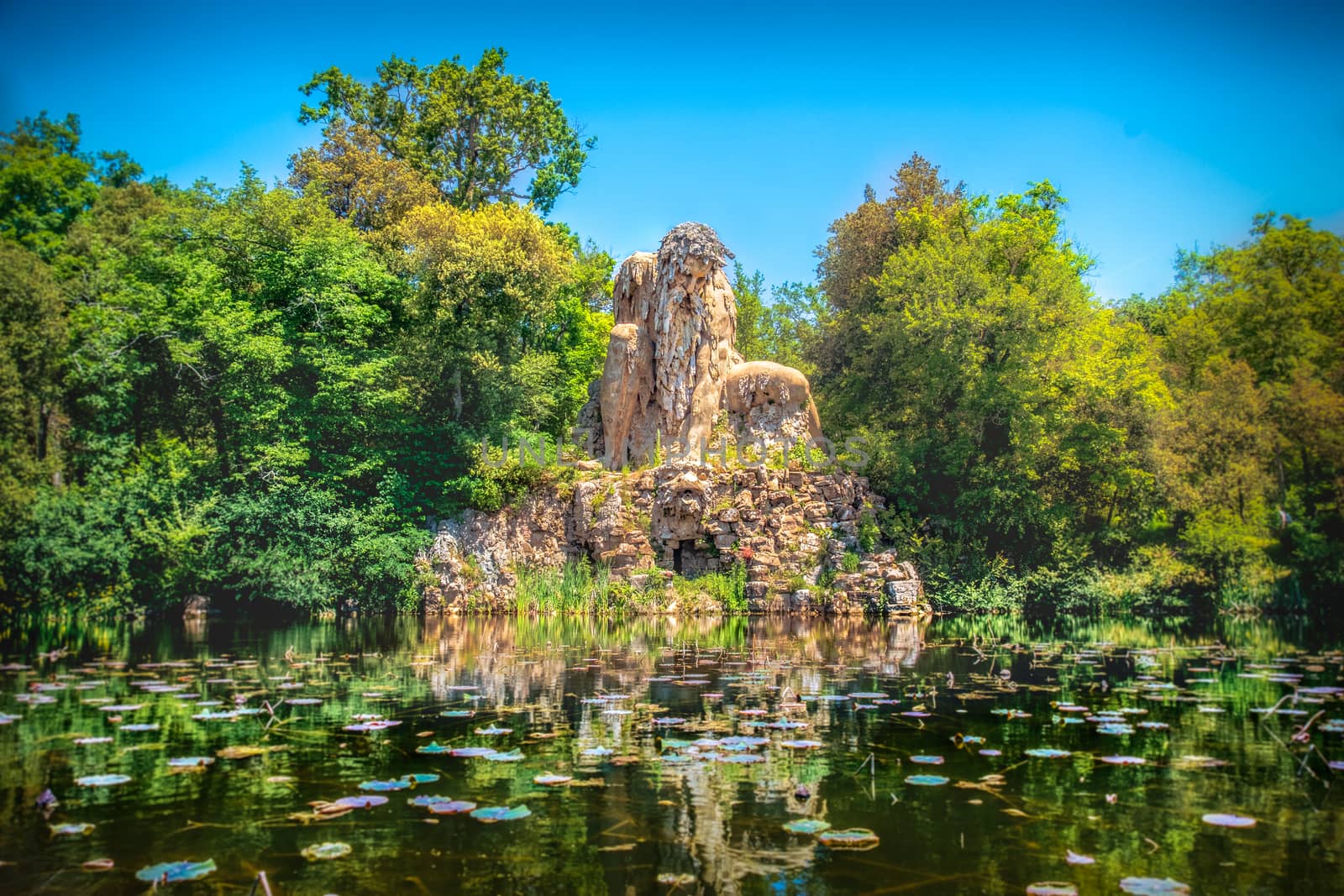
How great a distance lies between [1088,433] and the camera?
31109mm

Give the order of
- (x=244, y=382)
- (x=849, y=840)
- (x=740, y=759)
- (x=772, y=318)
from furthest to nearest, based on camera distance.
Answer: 1. (x=772, y=318)
2. (x=244, y=382)
3. (x=740, y=759)
4. (x=849, y=840)

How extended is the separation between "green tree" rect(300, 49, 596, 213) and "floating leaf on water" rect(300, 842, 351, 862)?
37.7 meters

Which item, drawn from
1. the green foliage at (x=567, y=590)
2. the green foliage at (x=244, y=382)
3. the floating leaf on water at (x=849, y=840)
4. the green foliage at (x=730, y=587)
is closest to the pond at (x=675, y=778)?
the floating leaf on water at (x=849, y=840)

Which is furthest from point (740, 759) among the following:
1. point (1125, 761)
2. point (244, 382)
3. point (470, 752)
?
point (244, 382)

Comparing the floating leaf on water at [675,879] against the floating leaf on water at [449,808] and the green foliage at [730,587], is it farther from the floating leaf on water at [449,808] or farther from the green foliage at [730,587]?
the green foliage at [730,587]

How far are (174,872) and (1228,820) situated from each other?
20.3ft

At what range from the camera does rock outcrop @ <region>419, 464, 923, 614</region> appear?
28094 mm

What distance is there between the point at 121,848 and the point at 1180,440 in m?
30.2

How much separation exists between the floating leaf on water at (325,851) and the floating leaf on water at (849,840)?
2745 mm

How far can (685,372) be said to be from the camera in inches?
1208

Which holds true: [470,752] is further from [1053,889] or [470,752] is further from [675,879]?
[1053,889]

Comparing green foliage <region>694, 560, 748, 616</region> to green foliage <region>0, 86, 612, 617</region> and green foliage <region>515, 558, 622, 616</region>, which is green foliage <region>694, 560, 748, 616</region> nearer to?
green foliage <region>515, 558, 622, 616</region>

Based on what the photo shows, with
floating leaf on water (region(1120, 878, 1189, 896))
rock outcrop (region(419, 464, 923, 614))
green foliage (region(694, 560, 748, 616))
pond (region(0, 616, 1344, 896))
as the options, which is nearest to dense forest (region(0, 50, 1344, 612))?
rock outcrop (region(419, 464, 923, 614))

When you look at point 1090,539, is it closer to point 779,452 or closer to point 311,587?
point 779,452
